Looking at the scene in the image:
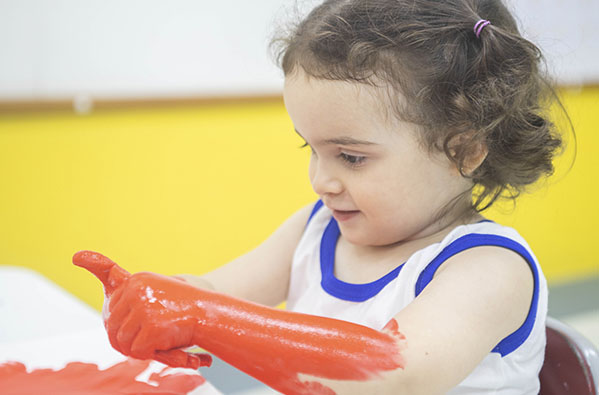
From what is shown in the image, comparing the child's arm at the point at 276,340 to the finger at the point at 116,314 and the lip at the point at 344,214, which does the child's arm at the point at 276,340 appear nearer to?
the finger at the point at 116,314

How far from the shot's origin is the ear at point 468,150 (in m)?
0.65

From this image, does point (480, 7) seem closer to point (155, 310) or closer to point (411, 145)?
point (411, 145)

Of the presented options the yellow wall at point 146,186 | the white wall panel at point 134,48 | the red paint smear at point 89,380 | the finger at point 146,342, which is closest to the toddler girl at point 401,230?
the finger at point 146,342

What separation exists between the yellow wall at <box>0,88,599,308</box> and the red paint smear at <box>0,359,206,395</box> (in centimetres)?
113

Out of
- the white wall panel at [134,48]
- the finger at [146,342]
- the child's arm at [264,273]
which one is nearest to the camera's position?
the finger at [146,342]

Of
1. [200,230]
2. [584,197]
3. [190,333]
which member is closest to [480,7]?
[190,333]

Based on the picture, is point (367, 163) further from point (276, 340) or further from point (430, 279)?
point (276, 340)

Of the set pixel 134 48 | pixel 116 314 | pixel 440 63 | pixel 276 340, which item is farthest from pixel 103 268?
pixel 134 48

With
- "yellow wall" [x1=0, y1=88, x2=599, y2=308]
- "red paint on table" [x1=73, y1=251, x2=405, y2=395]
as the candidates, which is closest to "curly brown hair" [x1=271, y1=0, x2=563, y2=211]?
"red paint on table" [x1=73, y1=251, x2=405, y2=395]

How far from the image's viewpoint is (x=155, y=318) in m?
0.45

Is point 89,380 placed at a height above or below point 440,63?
below

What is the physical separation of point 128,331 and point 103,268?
6 centimetres

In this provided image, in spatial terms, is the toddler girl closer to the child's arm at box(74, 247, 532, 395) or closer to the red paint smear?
the child's arm at box(74, 247, 532, 395)

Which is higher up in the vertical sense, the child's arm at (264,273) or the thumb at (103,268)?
the thumb at (103,268)
